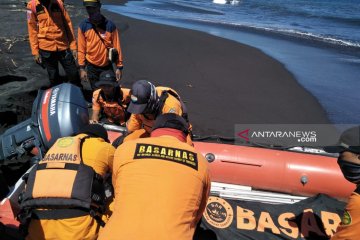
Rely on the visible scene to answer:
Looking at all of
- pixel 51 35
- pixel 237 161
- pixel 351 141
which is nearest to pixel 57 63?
pixel 51 35

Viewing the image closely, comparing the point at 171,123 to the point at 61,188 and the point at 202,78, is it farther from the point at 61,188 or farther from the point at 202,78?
the point at 202,78

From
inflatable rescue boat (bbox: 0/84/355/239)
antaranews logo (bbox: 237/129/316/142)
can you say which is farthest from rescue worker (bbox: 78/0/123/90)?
antaranews logo (bbox: 237/129/316/142)

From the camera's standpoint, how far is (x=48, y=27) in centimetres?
363

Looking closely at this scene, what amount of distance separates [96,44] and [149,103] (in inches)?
60.8

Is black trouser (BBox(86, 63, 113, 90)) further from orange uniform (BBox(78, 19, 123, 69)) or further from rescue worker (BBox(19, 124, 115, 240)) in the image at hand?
rescue worker (BBox(19, 124, 115, 240))

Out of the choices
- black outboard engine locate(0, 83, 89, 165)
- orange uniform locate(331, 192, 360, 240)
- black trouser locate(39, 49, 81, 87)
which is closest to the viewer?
orange uniform locate(331, 192, 360, 240)

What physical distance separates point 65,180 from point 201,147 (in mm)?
1569

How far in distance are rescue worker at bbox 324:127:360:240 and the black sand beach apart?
8.47 ft

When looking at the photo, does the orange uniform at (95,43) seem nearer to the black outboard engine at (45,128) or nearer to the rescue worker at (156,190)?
the black outboard engine at (45,128)

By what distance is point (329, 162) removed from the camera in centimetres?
287

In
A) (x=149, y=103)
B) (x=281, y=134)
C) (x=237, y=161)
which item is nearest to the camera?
(x=149, y=103)

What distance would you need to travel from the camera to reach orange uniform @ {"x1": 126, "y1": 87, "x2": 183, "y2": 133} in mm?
2502

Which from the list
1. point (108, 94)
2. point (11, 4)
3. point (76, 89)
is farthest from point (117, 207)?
point (11, 4)

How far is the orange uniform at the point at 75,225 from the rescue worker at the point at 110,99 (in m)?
1.32
